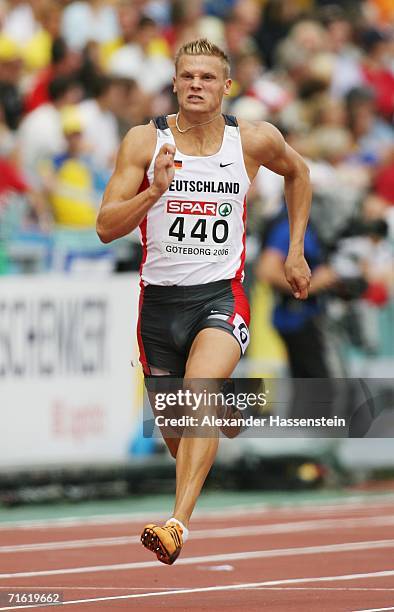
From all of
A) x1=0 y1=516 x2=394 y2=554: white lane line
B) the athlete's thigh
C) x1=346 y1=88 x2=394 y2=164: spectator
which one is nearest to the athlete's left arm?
the athlete's thigh

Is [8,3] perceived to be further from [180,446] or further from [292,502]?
[180,446]

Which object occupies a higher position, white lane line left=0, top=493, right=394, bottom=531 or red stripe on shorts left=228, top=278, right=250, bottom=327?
red stripe on shorts left=228, top=278, right=250, bottom=327

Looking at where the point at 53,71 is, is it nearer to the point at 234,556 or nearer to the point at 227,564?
the point at 234,556

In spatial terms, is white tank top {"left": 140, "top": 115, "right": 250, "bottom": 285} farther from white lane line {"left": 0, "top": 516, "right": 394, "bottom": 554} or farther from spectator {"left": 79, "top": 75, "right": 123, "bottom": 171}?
spectator {"left": 79, "top": 75, "right": 123, "bottom": 171}

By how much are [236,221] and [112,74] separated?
897 centimetres

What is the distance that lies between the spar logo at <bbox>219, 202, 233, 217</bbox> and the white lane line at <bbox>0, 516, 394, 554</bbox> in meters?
3.23

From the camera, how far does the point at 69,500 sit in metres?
13.7

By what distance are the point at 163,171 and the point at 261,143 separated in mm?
934

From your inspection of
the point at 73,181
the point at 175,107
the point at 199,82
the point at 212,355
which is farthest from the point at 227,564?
the point at 175,107

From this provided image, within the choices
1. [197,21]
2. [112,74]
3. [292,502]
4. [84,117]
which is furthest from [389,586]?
[197,21]

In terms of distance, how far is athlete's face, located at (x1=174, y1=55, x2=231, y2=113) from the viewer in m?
8.28

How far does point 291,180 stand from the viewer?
28.8 ft

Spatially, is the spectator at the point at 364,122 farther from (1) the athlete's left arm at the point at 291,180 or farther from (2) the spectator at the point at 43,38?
(1) the athlete's left arm at the point at 291,180

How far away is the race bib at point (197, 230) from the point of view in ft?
27.3
